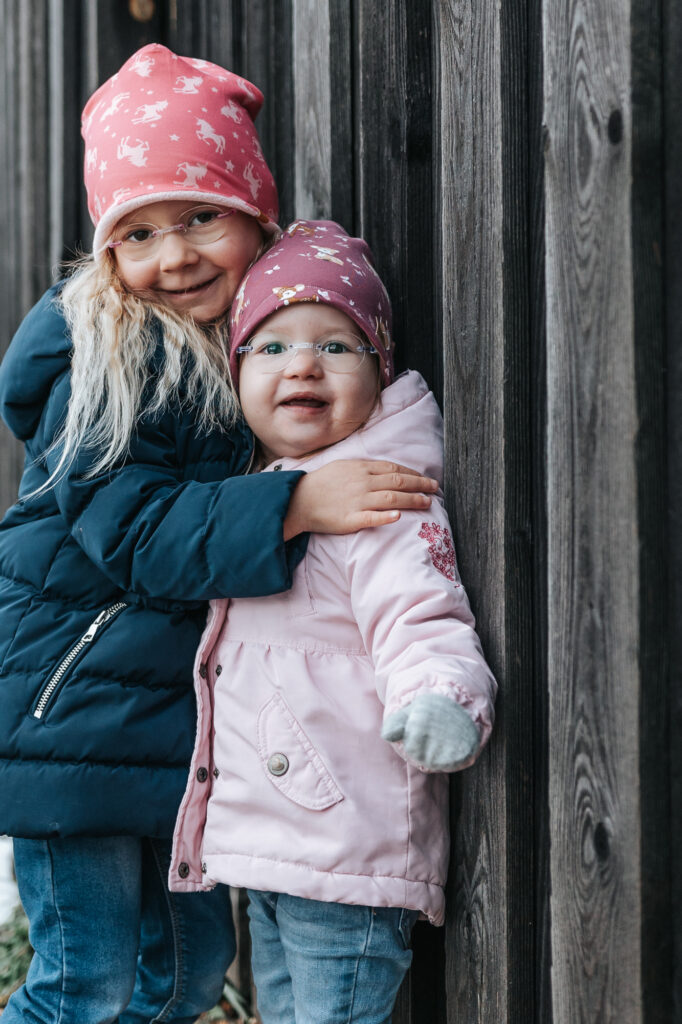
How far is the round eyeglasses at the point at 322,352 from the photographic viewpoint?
1.86 m

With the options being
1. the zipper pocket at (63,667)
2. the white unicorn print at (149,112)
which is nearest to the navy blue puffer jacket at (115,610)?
the zipper pocket at (63,667)

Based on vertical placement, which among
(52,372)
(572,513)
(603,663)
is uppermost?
(52,372)

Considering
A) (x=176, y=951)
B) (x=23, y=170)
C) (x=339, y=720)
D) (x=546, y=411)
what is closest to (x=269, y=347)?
(x=546, y=411)

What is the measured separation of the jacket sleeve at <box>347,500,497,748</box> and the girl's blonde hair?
472mm

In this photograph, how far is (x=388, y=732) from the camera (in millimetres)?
1459

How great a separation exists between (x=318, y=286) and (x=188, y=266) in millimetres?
355

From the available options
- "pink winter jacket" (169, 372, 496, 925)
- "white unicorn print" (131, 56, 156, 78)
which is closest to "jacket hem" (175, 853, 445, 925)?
"pink winter jacket" (169, 372, 496, 925)

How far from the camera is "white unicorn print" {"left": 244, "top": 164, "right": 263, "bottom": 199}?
2145 mm

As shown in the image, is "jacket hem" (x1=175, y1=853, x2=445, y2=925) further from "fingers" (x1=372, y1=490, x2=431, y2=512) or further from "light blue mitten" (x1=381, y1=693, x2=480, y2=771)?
"fingers" (x1=372, y1=490, x2=431, y2=512)

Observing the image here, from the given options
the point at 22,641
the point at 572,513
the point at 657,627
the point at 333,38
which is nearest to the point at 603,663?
the point at 657,627

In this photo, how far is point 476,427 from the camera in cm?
170

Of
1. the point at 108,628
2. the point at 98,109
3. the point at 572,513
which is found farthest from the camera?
the point at 98,109

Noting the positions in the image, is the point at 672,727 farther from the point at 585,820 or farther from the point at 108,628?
the point at 108,628

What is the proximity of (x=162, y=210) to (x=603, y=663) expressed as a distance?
4.18 ft
